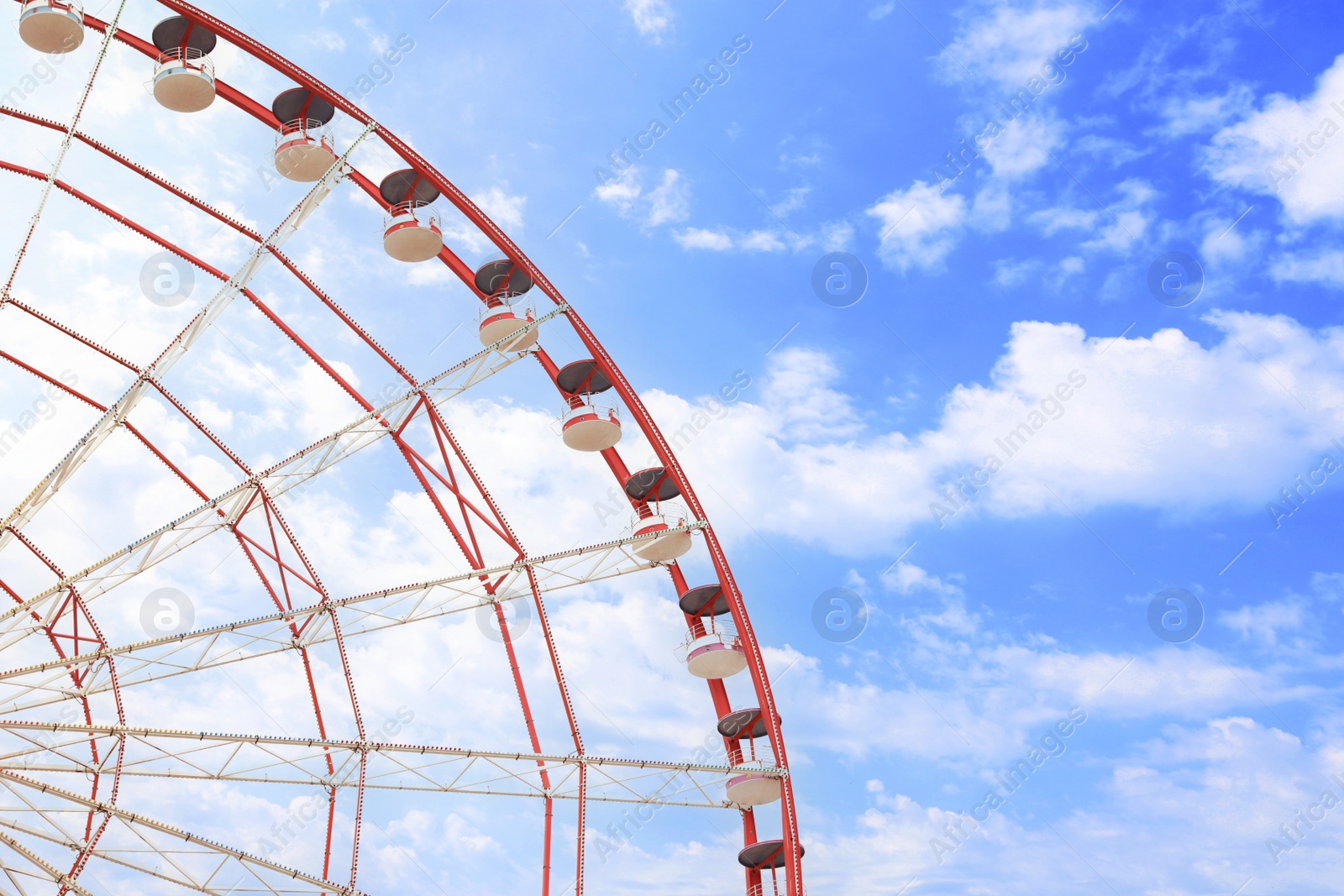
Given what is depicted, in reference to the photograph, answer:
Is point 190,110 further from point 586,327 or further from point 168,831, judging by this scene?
point 168,831

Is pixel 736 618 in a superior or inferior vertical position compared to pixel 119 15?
inferior

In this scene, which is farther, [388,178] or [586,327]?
[586,327]

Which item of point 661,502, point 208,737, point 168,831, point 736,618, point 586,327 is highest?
point 586,327

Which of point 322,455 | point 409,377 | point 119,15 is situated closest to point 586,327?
point 409,377

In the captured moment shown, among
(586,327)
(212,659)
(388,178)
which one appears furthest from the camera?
(586,327)

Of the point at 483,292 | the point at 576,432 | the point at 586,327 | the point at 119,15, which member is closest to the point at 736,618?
the point at 576,432

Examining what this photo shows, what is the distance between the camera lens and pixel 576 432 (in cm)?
2664

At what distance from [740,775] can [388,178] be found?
48.6ft

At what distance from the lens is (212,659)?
2206 cm

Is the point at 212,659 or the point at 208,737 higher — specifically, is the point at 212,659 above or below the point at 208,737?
above

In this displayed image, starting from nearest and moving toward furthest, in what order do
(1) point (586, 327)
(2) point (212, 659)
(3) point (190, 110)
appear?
(2) point (212, 659) < (3) point (190, 110) < (1) point (586, 327)

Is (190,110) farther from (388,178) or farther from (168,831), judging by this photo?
(168,831)

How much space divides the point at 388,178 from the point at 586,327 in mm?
5323

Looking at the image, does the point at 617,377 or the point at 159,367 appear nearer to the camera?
the point at 159,367
